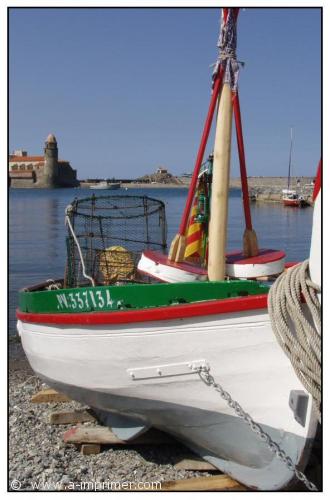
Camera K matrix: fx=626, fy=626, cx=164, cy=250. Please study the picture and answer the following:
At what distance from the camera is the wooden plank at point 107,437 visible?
24.6 feet

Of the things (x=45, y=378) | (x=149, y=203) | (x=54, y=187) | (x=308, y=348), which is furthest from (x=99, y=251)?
(x=54, y=187)

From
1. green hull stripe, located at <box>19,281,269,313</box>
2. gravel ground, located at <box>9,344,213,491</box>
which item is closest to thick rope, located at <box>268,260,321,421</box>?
green hull stripe, located at <box>19,281,269,313</box>

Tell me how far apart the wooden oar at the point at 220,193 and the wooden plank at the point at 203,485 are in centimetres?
209

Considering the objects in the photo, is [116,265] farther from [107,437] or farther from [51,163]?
[51,163]

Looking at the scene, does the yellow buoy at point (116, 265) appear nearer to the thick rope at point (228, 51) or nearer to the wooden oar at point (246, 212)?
the wooden oar at point (246, 212)

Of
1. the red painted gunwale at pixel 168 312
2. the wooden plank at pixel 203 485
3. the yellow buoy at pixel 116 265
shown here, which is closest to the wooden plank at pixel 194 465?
the wooden plank at pixel 203 485

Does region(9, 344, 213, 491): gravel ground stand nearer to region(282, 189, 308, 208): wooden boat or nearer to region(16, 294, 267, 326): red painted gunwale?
region(16, 294, 267, 326): red painted gunwale

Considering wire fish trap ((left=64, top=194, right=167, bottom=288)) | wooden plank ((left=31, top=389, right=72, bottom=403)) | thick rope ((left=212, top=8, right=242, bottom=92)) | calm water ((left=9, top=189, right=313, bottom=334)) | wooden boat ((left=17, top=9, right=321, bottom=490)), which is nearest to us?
wooden boat ((left=17, top=9, right=321, bottom=490))

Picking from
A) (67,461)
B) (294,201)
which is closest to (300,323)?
(67,461)

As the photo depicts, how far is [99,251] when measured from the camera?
8.95 meters

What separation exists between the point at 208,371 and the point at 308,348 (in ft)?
3.99

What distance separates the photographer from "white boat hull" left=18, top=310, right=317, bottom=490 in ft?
18.7

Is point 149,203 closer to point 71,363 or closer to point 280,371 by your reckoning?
point 71,363

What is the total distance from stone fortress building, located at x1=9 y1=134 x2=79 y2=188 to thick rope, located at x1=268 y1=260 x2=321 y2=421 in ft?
463
